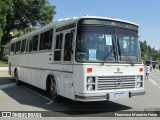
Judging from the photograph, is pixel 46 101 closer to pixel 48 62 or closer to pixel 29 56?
pixel 48 62

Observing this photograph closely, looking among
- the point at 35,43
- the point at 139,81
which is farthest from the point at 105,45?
the point at 35,43

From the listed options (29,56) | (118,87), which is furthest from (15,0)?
(118,87)

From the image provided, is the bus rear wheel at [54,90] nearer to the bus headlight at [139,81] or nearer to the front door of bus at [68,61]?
the front door of bus at [68,61]

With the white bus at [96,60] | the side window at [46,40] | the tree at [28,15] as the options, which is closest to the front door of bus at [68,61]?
the white bus at [96,60]

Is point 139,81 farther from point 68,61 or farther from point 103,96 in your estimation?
point 68,61

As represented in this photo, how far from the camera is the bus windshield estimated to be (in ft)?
33.9

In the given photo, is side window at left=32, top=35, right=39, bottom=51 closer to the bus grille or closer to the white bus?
the white bus

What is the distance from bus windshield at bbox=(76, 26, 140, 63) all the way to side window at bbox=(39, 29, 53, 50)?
3002 mm

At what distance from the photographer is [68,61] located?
10.9 meters

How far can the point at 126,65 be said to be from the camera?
10.8m

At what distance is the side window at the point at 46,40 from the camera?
1322 cm

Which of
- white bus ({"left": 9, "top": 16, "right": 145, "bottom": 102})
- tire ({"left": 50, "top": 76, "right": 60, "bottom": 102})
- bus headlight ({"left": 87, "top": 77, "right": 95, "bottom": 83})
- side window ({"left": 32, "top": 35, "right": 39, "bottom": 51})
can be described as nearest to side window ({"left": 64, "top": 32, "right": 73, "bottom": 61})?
white bus ({"left": 9, "top": 16, "right": 145, "bottom": 102})

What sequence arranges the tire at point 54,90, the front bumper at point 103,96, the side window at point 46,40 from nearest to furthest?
the front bumper at point 103,96 → the tire at point 54,90 → the side window at point 46,40

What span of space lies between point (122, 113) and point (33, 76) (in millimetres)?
6874
